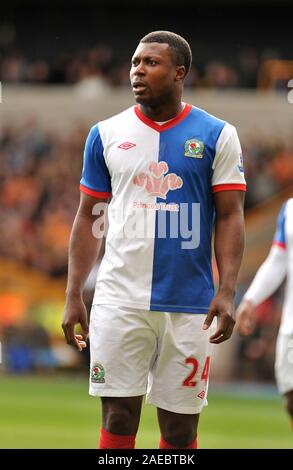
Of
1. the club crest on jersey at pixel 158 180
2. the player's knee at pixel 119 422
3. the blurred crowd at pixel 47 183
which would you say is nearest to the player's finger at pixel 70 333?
the player's knee at pixel 119 422

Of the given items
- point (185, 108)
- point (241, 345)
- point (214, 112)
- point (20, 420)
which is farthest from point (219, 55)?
point (185, 108)

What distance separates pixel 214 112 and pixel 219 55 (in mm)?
3304

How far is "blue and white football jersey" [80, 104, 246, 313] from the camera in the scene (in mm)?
6133

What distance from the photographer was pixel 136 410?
612 cm

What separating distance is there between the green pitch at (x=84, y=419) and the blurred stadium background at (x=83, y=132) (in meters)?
0.11

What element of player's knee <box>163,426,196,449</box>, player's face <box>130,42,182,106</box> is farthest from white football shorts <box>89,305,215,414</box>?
player's face <box>130,42,182,106</box>

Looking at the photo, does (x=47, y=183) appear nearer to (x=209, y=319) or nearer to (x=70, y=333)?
(x=70, y=333)

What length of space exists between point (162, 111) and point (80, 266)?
2.95ft

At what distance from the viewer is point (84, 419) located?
13.9 meters

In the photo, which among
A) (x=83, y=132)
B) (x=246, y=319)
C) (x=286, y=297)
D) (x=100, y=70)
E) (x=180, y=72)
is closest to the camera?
(x=180, y=72)

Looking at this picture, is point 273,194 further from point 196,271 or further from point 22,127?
point 196,271

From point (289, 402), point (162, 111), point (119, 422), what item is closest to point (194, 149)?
point (162, 111)

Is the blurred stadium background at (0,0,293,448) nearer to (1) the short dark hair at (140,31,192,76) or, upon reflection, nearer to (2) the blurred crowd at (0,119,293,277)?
(2) the blurred crowd at (0,119,293,277)

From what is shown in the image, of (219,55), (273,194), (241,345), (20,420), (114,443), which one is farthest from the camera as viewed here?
(219,55)
